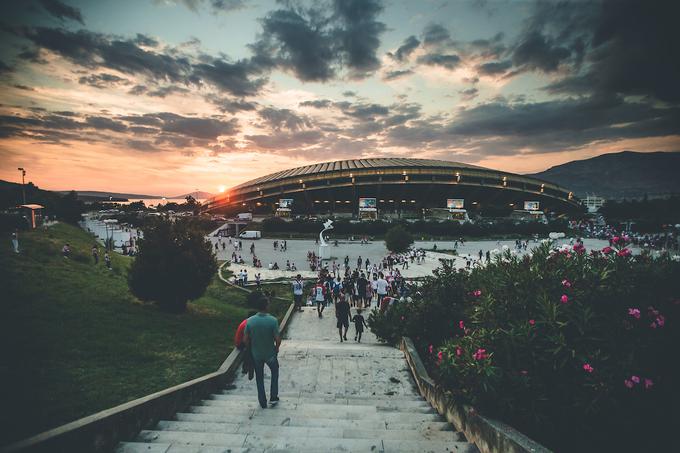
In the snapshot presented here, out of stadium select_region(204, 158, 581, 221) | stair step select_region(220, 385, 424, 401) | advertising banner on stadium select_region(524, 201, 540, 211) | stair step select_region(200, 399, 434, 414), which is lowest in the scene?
stair step select_region(220, 385, 424, 401)

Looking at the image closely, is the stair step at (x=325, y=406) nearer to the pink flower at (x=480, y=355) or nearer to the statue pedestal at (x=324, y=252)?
the pink flower at (x=480, y=355)

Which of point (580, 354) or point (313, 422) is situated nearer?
point (580, 354)

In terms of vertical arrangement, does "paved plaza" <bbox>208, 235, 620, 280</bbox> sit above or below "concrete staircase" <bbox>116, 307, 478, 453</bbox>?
below

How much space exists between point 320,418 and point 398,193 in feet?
213

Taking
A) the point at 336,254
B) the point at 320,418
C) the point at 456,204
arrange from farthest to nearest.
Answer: the point at 456,204, the point at 336,254, the point at 320,418

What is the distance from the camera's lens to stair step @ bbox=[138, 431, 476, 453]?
3193mm

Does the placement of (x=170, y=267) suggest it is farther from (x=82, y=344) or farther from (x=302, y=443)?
(x=302, y=443)

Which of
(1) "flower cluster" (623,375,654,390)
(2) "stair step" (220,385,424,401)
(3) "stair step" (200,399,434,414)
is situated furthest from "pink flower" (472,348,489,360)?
(2) "stair step" (220,385,424,401)

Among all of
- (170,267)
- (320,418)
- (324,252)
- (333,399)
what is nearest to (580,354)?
(320,418)

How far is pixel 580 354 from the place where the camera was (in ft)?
10.3

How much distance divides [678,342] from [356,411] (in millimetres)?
3703

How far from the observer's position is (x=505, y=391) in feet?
11.0

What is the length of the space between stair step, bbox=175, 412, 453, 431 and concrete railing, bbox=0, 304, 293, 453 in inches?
14.0

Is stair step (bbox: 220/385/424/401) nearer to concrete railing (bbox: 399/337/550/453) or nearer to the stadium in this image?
concrete railing (bbox: 399/337/550/453)
